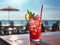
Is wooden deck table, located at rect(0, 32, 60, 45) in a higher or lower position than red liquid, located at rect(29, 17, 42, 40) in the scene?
lower

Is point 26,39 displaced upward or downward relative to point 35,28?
downward

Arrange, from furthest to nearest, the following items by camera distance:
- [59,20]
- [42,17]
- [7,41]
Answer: [59,20]
[42,17]
[7,41]

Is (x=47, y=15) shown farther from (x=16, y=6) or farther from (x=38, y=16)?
(x=16, y=6)

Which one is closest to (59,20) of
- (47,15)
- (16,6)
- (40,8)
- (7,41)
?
(47,15)

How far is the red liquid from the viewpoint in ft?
5.31

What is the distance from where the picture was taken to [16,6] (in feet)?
5.52

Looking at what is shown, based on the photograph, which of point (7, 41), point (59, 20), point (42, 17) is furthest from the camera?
point (59, 20)

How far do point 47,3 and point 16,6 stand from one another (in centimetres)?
35

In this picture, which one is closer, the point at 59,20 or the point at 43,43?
the point at 43,43

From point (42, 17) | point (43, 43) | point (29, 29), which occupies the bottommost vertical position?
point (43, 43)

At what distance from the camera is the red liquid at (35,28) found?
1.62m

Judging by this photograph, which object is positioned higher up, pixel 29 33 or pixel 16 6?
pixel 16 6

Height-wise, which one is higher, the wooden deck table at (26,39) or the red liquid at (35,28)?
the red liquid at (35,28)

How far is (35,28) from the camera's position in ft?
5.39
